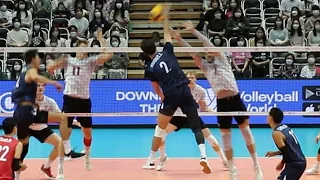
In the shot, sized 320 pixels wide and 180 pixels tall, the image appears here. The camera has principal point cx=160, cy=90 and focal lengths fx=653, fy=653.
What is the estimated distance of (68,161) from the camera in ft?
42.9

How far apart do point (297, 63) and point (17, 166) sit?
12.0 m

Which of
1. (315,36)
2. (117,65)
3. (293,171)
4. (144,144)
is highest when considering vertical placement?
(315,36)

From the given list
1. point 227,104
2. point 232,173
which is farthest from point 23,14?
point 232,173

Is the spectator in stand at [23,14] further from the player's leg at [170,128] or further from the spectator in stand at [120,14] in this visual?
the player's leg at [170,128]

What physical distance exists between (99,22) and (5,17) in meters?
3.11

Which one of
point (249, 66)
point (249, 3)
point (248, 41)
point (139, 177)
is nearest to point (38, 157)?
point (139, 177)

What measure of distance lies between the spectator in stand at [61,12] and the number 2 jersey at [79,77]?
9.98 m

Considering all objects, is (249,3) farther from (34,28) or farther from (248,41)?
(34,28)

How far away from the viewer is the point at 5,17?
2134cm

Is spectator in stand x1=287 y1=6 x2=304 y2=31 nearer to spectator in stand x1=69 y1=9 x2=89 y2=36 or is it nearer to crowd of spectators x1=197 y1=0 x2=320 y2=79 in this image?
crowd of spectators x1=197 y1=0 x2=320 y2=79

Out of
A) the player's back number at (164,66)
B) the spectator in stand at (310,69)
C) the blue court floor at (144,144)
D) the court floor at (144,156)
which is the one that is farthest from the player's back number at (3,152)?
the spectator in stand at (310,69)

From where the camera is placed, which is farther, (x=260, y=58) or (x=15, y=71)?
(x=260, y=58)

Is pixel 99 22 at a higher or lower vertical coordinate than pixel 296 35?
higher

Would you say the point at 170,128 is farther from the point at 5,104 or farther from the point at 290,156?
the point at 5,104
